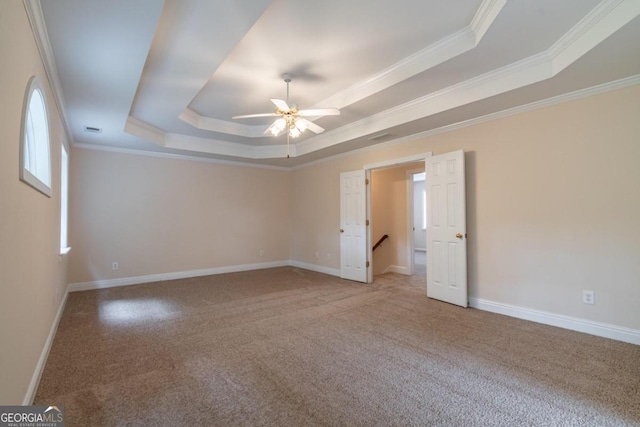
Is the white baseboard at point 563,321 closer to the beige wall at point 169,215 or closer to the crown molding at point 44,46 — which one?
→ the beige wall at point 169,215

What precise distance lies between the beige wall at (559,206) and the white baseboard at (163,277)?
4560 mm

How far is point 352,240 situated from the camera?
559 centimetres

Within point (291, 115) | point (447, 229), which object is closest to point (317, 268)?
point (447, 229)

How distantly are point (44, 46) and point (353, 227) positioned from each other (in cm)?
460

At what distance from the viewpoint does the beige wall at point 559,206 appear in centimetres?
281

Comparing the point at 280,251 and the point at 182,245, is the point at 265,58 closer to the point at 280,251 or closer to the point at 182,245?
the point at 182,245

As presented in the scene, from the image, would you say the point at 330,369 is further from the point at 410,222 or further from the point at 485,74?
the point at 410,222

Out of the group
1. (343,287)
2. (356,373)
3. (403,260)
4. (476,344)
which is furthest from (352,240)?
(356,373)

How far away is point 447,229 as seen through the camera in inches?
161

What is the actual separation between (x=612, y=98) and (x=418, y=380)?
3.28m

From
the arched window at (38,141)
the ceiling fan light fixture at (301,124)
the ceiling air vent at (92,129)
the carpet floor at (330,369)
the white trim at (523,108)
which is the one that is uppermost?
the ceiling air vent at (92,129)

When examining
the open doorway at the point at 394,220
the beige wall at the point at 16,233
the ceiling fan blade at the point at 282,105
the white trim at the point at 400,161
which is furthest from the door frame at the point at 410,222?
the beige wall at the point at 16,233

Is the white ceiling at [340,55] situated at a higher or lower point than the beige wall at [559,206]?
higher

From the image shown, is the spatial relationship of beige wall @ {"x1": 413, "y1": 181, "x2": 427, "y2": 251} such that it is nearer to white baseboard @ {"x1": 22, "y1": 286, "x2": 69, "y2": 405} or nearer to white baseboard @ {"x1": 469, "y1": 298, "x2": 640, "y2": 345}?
white baseboard @ {"x1": 469, "y1": 298, "x2": 640, "y2": 345}
